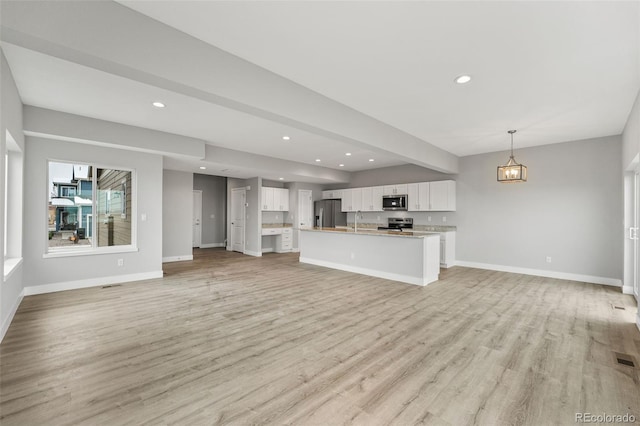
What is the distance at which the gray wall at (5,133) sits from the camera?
266cm

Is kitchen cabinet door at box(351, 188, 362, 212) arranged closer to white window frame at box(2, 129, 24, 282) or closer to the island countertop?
the island countertop

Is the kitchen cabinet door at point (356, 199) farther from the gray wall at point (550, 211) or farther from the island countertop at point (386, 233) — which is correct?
the gray wall at point (550, 211)

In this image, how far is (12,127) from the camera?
10.7ft

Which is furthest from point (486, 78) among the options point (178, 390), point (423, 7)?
point (178, 390)

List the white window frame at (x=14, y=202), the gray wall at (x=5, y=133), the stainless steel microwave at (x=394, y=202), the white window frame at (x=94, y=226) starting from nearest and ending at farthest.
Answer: the gray wall at (x=5, y=133), the white window frame at (x=14, y=202), the white window frame at (x=94, y=226), the stainless steel microwave at (x=394, y=202)

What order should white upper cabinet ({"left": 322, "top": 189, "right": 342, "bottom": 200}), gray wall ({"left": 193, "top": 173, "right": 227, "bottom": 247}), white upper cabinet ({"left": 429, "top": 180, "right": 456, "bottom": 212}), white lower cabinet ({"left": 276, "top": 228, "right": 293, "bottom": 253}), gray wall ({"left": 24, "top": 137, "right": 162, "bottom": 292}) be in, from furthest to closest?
gray wall ({"left": 193, "top": 173, "right": 227, "bottom": 247}) < white upper cabinet ({"left": 322, "top": 189, "right": 342, "bottom": 200}) < white lower cabinet ({"left": 276, "top": 228, "right": 293, "bottom": 253}) < white upper cabinet ({"left": 429, "top": 180, "right": 456, "bottom": 212}) < gray wall ({"left": 24, "top": 137, "right": 162, "bottom": 292})

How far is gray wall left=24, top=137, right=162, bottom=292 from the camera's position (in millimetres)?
4395

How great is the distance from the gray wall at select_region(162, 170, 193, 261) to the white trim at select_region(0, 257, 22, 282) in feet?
→ 11.9

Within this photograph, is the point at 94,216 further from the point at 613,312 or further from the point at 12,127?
the point at 613,312

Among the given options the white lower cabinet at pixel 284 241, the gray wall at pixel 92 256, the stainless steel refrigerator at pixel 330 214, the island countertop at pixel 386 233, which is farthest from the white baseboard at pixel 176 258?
the stainless steel refrigerator at pixel 330 214

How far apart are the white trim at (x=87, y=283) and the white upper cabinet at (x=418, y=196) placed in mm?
6323

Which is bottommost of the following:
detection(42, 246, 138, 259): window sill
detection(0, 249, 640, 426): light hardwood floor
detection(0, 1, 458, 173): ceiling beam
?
detection(0, 249, 640, 426): light hardwood floor

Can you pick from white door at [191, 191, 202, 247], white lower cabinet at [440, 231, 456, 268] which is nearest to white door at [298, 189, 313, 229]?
white door at [191, 191, 202, 247]
